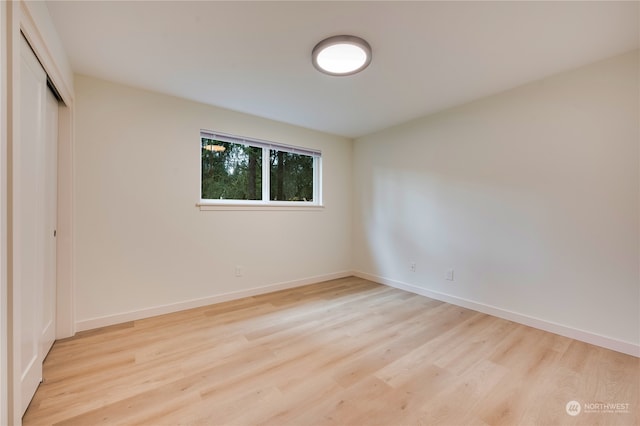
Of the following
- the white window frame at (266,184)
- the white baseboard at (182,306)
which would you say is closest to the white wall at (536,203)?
the white window frame at (266,184)

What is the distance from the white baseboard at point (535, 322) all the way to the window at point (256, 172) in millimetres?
1898

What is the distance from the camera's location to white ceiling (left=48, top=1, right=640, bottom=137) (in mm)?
1568

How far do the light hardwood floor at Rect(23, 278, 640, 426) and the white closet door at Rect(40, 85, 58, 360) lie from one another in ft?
0.69

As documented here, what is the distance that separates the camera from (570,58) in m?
2.05

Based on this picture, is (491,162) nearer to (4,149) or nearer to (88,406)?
(4,149)

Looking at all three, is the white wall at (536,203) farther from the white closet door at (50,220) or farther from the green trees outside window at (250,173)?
the white closet door at (50,220)

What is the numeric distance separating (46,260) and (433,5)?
301cm

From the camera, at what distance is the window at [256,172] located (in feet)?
9.98

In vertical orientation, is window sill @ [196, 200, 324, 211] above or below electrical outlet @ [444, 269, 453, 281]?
above

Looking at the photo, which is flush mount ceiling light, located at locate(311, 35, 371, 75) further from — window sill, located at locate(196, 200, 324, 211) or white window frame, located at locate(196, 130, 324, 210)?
window sill, located at locate(196, 200, 324, 211)

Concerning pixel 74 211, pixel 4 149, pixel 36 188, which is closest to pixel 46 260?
pixel 74 211

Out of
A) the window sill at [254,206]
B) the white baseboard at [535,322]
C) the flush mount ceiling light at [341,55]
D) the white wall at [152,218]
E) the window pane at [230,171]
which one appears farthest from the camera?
the window pane at [230,171]

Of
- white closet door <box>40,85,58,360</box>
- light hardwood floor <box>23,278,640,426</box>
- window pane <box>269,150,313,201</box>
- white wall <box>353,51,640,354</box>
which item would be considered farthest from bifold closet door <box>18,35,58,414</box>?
white wall <box>353,51,640,354</box>

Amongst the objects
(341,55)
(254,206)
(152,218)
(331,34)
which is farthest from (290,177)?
(331,34)
